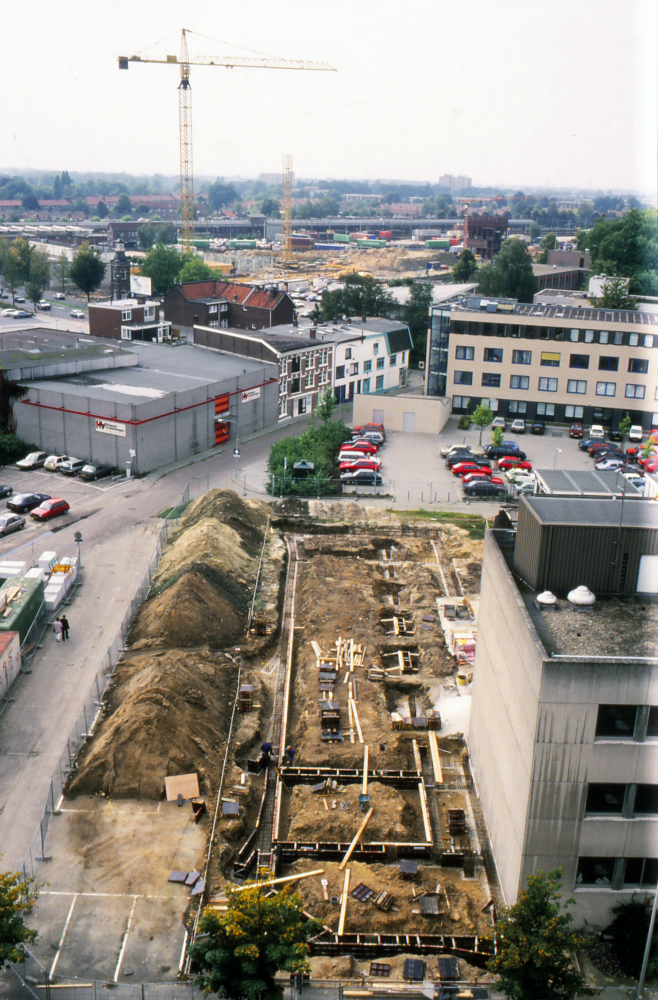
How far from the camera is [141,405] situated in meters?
34.6

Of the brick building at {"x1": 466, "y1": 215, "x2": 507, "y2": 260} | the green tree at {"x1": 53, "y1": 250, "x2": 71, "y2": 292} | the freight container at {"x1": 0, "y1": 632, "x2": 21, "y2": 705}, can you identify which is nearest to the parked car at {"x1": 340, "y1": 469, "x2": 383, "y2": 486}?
the freight container at {"x1": 0, "y1": 632, "x2": 21, "y2": 705}

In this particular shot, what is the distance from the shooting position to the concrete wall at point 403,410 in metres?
41.8

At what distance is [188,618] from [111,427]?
15.4m

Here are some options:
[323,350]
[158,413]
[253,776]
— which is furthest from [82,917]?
[323,350]

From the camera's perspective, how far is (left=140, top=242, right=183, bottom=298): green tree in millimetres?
77500

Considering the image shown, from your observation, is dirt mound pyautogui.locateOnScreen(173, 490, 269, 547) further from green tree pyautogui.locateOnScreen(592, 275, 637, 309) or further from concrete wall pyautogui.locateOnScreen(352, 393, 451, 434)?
green tree pyautogui.locateOnScreen(592, 275, 637, 309)

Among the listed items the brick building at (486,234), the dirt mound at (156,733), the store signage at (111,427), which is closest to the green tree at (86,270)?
the store signage at (111,427)

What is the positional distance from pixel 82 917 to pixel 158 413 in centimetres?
→ 2449

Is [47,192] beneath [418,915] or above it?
above

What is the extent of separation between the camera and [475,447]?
40.6 metres

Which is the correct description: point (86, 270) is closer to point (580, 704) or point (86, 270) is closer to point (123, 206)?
point (580, 704)

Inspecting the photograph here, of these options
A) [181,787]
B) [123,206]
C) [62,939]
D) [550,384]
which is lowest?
[62,939]

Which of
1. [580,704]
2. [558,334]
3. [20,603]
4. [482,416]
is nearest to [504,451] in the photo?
[482,416]

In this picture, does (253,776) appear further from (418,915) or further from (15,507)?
(15,507)
